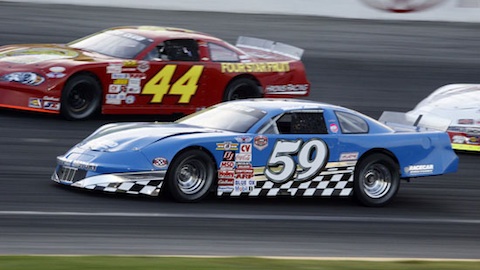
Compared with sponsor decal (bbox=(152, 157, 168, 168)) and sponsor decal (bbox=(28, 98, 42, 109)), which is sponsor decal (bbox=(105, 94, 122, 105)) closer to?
sponsor decal (bbox=(28, 98, 42, 109))

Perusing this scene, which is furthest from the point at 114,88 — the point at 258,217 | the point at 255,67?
the point at 258,217

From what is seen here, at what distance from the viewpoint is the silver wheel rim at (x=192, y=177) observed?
32.8 ft

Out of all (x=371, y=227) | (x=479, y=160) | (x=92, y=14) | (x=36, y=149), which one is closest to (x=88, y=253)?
(x=371, y=227)

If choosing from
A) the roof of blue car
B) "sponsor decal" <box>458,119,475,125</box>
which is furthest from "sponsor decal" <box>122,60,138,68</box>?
"sponsor decal" <box>458,119,475,125</box>

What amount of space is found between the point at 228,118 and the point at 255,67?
15.3ft

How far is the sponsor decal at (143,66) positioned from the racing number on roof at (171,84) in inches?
6.9

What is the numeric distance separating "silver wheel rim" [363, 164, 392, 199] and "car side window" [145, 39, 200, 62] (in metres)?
4.34

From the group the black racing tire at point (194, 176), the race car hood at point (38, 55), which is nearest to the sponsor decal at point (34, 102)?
the race car hood at point (38, 55)

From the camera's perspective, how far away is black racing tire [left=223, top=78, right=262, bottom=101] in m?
15.0

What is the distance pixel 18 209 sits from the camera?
364 inches

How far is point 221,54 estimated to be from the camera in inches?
589

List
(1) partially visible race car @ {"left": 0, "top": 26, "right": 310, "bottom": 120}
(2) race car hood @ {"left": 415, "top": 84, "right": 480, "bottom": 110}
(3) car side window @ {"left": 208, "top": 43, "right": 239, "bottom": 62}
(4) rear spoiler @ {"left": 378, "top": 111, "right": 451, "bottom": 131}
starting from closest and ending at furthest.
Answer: (4) rear spoiler @ {"left": 378, "top": 111, "right": 451, "bottom": 131}
(1) partially visible race car @ {"left": 0, "top": 26, "right": 310, "bottom": 120}
(2) race car hood @ {"left": 415, "top": 84, "right": 480, "bottom": 110}
(3) car side window @ {"left": 208, "top": 43, "right": 239, "bottom": 62}

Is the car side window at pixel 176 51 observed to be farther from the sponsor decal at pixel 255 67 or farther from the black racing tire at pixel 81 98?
the black racing tire at pixel 81 98

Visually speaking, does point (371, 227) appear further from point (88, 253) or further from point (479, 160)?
point (479, 160)
